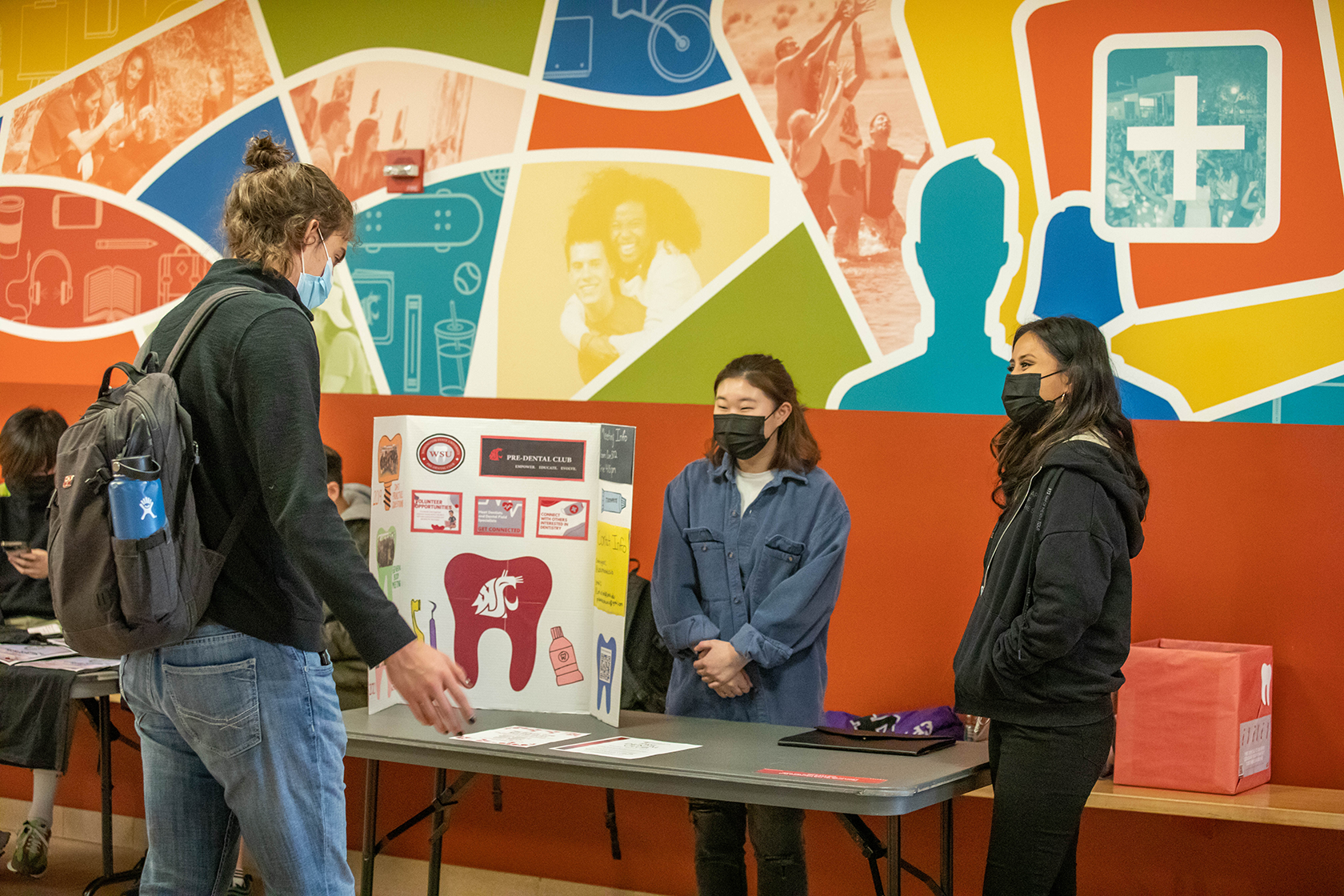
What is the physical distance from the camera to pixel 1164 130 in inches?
139

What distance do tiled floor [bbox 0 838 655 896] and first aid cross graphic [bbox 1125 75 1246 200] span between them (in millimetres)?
2794

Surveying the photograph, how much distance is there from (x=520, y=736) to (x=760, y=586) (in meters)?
0.70

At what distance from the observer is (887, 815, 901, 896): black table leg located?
2637mm

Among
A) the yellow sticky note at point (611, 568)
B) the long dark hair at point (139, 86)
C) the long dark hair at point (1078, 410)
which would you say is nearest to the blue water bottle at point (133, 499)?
the yellow sticky note at point (611, 568)

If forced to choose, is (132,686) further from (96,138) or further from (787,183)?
(96,138)

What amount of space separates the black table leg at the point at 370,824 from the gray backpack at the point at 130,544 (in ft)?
5.23

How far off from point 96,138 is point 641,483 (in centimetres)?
266

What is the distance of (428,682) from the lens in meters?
1.61

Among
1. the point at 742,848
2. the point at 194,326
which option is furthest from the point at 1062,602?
the point at 194,326

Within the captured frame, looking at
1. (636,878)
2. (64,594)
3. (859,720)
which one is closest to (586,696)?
(859,720)

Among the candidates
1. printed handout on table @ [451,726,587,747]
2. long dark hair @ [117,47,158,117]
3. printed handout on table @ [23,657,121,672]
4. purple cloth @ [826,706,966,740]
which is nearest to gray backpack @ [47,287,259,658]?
printed handout on table @ [451,726,587,747]

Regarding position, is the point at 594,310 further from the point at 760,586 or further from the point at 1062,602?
the point at 1062,602

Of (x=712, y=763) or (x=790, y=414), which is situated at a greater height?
(x=790, y=414)

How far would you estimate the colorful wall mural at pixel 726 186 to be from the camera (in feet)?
11.4
